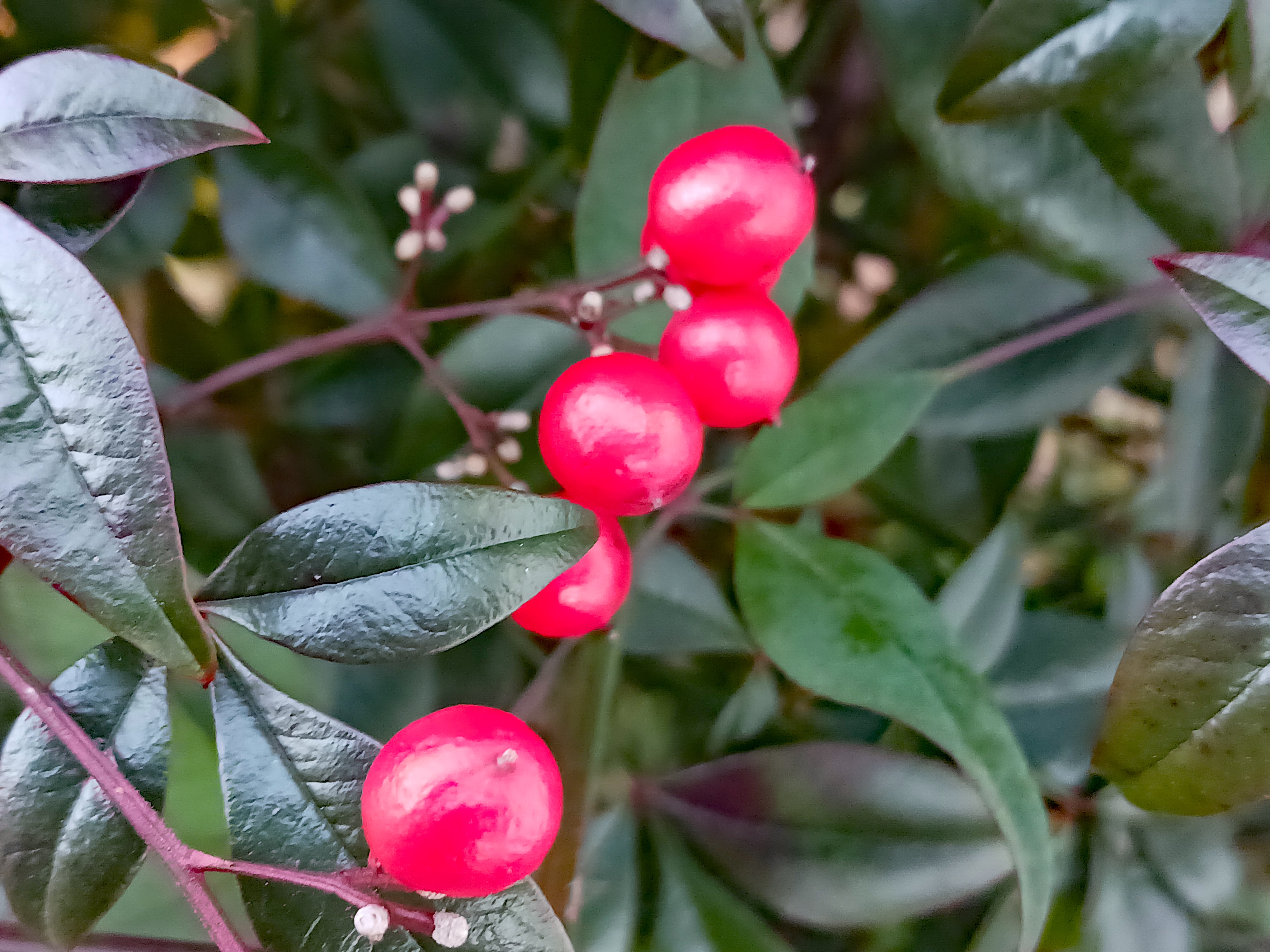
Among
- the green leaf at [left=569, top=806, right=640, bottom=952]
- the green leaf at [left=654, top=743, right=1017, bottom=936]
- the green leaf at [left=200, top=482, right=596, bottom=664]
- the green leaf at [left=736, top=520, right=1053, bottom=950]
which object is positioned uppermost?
the green leaf at [left=200, top=482, right=596, bottom=664]

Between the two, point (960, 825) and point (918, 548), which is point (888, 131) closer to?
point (918, 548)

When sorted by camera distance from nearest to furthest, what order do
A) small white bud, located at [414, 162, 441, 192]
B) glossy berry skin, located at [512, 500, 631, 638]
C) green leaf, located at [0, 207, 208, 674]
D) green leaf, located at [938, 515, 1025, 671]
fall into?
green leaf, located at [0, 207, 208, 674], glossy berry skin, located at [512, 500, 631, 638], small white bud, located at [414, 162, 441, 192], green leaf, located at [938, 515, 1025, 671]

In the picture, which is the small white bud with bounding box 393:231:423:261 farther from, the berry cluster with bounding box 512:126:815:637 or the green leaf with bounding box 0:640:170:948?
the green leaf with bounding box 0:640:170:948

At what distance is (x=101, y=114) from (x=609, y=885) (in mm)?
506

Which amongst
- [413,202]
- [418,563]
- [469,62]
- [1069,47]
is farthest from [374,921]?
[469,62]

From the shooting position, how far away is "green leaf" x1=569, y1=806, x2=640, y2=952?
0.51 metres

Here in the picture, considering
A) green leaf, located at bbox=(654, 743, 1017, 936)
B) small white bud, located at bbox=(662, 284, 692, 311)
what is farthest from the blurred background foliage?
small white bud, located at bbox=(662, 284, 692, 311)

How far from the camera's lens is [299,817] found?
0.33 meters

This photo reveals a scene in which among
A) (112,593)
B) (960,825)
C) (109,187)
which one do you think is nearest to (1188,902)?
(960,825)

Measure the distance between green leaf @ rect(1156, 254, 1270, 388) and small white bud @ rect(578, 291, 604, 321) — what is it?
0.88 feet

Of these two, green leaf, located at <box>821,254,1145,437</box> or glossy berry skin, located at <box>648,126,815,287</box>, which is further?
green leaf, located at <box>821,254,1145,437</box>

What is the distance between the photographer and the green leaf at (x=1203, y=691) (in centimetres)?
34

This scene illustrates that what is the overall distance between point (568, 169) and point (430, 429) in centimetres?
26

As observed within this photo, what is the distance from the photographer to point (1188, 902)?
0.56 metres
